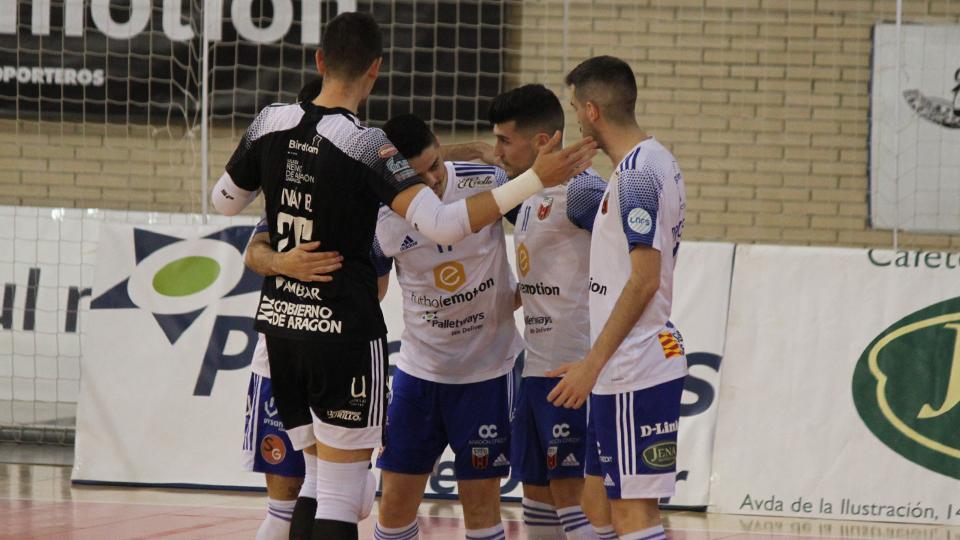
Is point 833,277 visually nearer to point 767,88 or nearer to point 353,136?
point 767,88

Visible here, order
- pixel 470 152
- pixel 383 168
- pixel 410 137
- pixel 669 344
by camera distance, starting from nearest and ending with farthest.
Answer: pixel 383 168, pixel 669 344, pixel 410 137, pixel 470 152

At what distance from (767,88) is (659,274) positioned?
7.35 metres

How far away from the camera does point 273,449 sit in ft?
17.4

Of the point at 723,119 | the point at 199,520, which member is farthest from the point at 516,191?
the point at 723,119

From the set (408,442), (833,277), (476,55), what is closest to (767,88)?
(476,55)

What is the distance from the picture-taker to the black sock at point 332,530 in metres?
4.29

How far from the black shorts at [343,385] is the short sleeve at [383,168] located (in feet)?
1.76

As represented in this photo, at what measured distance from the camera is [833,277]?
7.82 meters

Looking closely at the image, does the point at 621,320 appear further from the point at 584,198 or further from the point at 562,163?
the point at 584,198

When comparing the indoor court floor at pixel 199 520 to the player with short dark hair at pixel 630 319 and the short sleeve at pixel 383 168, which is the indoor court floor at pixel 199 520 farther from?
the short sleeve at pixel 383 168

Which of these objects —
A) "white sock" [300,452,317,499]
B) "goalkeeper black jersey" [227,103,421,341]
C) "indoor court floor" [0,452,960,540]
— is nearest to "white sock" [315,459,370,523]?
"white sock" [300,452,317,499]

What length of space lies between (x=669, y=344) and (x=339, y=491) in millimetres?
1240

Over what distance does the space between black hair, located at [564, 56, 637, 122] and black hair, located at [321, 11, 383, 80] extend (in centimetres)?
75

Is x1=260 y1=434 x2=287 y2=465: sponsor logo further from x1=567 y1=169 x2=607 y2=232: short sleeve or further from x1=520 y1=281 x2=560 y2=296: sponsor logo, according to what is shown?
x1=567 y1=169 x2=607 y2=232: short sleeve
